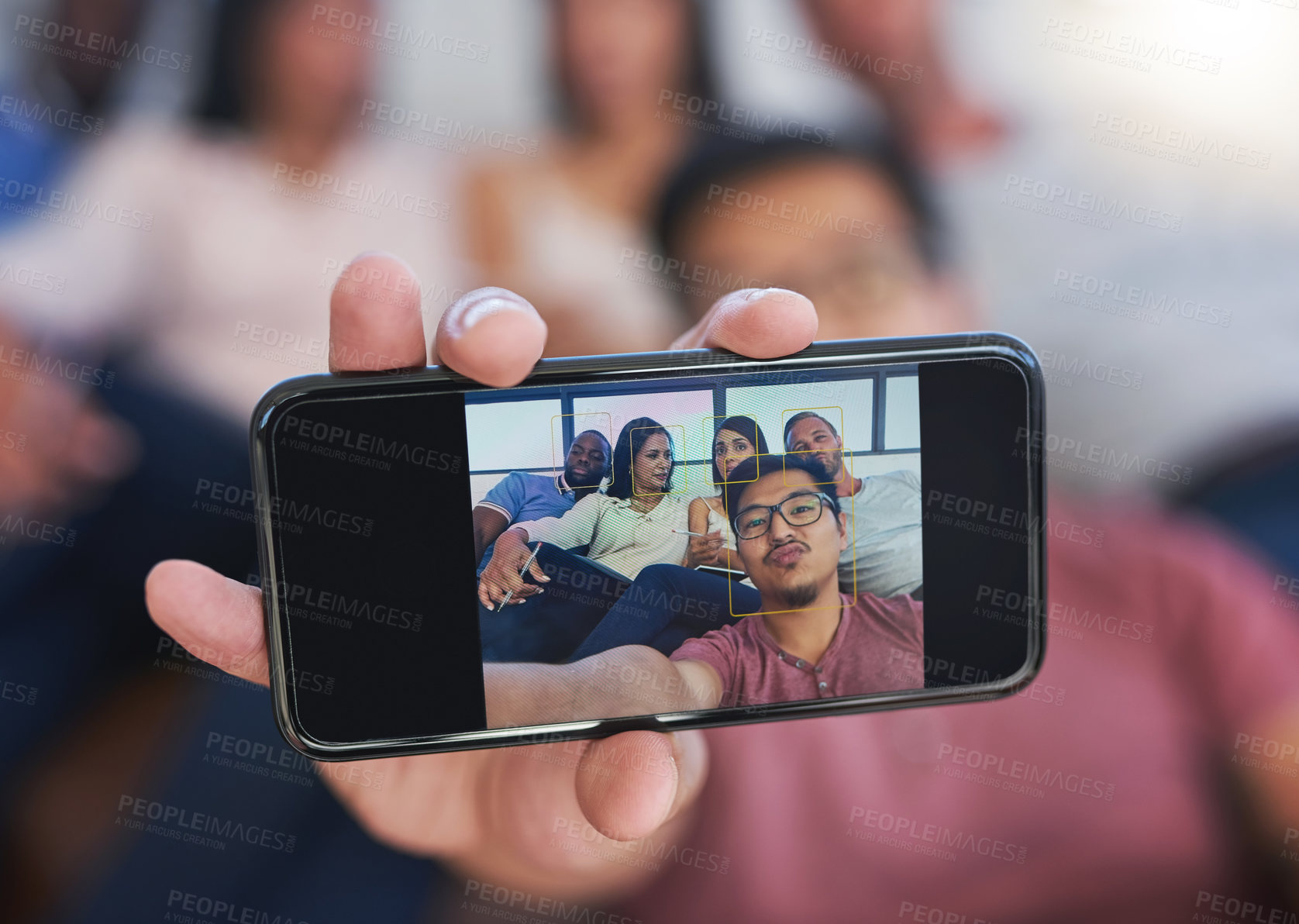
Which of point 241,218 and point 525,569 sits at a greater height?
point 241,218

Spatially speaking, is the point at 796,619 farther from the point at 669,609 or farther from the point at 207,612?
the point at 207,612

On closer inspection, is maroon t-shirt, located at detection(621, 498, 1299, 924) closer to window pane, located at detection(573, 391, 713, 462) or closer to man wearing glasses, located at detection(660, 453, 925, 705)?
man wearing glasses, located at detection(660, 453, 925, 705)

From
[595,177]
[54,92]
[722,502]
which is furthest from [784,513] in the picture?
[54,92]

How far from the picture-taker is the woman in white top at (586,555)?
344 mm

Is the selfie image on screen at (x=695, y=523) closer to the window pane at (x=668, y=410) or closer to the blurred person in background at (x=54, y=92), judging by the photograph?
the window pane at (x=668, y=410)

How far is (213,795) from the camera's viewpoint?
0.66m

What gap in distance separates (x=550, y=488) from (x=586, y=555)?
4 centimetres

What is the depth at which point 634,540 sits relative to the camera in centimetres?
35

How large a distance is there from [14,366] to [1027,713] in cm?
102

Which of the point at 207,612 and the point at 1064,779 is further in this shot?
the point at 1064,779

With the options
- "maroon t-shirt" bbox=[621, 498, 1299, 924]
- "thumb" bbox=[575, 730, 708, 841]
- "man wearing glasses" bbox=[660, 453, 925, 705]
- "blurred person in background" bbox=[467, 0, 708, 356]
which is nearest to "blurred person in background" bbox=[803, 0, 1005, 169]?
"blurred person in background" bbox=[467, 0, 708, 356]

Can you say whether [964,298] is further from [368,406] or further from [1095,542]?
[368,406]

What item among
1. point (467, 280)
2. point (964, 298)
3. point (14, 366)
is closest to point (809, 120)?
point (964, 298)

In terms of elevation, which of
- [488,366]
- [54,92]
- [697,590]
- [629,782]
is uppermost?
[54,92]
